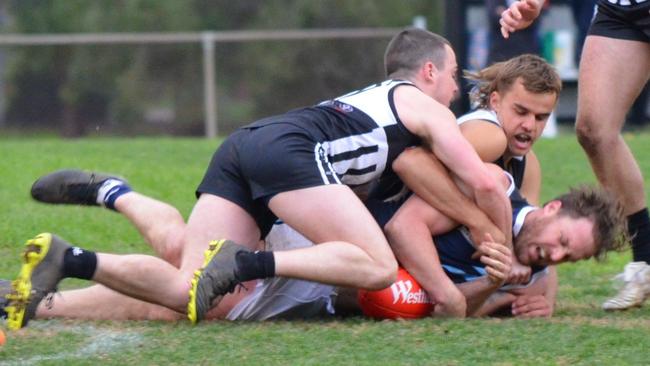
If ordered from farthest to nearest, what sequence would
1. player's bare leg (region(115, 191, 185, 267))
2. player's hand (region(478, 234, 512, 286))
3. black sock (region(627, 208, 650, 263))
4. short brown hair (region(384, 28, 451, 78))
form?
black sock (region(627, 208, 650, 263)) < short brown hair (region(384, 28, 451, 78)) < player's bare leg (region(115, 191, 185, 267)) < player's hand (region(478, 234, 512, 286))

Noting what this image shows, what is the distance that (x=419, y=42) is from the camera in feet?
17.7

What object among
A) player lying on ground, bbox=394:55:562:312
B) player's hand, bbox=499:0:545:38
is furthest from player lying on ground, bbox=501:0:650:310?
player lying on ground, bbox=394:55:562:312

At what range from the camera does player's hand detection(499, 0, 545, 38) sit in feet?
18.0

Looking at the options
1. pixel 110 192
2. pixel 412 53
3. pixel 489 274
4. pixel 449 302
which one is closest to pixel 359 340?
pixel 449 302

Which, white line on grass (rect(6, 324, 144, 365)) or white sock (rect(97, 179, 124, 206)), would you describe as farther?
white sock (rect(97, 179, 124, 206))

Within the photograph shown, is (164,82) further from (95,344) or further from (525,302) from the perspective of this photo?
(95,344)

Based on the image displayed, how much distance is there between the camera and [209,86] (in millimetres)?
15938

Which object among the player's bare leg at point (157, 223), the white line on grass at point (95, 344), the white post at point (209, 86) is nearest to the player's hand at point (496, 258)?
the player's bare leg at point (157, 223)

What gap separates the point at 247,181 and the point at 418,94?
2.41ft

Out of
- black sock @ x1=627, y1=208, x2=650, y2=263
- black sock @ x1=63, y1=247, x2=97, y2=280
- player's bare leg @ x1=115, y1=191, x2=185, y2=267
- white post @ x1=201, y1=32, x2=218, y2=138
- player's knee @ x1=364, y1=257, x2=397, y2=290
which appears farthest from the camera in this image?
white post @ x1=201, y1=32, x2=218, y2=138

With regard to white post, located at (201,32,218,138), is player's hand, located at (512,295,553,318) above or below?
below

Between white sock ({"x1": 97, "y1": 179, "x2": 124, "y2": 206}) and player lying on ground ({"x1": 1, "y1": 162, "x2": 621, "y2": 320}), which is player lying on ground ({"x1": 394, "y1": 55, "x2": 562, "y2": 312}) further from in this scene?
white sock ({"x1": 97, "y1": 179, "x2": 124, "y2": 206})

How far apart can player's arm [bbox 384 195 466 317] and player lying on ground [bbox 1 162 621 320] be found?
34 millimetres

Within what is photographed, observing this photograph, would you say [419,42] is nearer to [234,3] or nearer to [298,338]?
[298,338]
